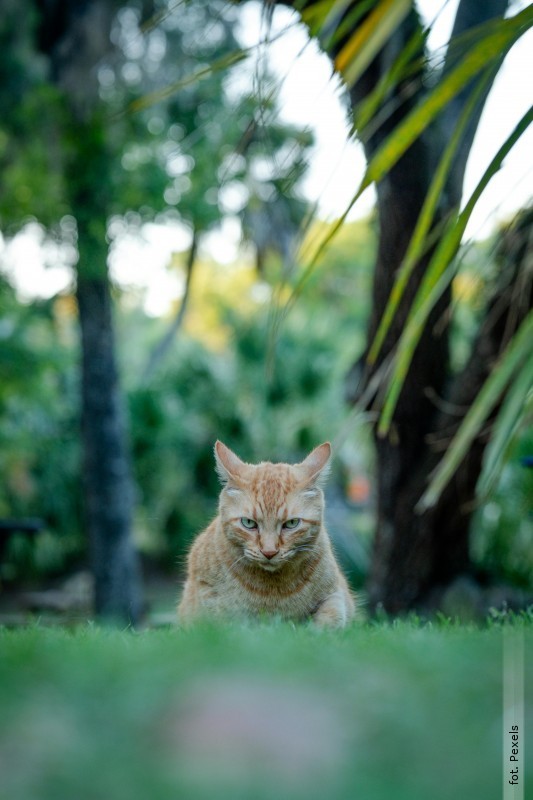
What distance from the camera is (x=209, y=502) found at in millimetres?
14023

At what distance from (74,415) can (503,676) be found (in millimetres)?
12620

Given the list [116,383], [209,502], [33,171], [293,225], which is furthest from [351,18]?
[293,225]

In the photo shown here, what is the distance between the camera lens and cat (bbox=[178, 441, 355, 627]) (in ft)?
11.7

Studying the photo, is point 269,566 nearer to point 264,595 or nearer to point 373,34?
point 264,595

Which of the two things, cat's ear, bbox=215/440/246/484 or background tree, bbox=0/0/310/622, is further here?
background tree, bbox=0/0/310/622

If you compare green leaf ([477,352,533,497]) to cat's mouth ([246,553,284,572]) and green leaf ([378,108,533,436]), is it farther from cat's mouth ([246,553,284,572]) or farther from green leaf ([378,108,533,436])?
cat's mouth ([246,553,284,572])

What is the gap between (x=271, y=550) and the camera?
350 cm

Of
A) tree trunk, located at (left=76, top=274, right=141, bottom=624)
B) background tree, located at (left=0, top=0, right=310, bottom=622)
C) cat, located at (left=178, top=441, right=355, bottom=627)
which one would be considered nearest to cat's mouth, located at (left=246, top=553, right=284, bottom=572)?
cat, located at (left=178, top=441, right=355, bottom=627)

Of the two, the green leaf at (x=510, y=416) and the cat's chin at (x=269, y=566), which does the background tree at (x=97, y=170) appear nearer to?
the cat's chin at (x=269, y=566)

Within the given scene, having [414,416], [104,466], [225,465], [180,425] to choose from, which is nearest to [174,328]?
[180,425]

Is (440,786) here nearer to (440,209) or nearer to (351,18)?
(351,18)

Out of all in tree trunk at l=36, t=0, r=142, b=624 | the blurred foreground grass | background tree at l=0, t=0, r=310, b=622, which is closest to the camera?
the blurred foreground grass

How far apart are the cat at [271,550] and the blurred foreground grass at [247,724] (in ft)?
3.85

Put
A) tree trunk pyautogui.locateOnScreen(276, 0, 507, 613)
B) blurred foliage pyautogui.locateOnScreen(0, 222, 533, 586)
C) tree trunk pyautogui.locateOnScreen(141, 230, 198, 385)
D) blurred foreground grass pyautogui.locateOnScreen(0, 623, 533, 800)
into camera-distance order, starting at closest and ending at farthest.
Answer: blurred foreground grass pyautogui.locateOnScreen(0, 623, 533, 800) → tree trunk pyautogui.locateOnScreen(276, 0, 507, 613) → blurred foliage pyautogui.locateOnScreen(0, 222, 533, 586) → tree trunk pyautogui.locateOnScreen(141, 230, 198, 385)
